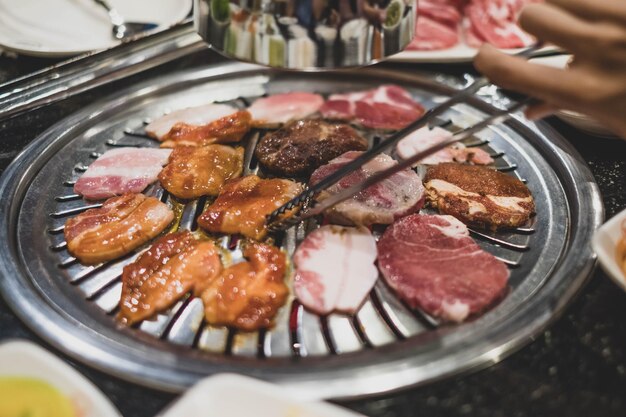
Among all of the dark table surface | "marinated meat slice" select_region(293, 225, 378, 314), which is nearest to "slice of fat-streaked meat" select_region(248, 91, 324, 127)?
"marinated meat slice" select_region(293, 225, 378, 314)

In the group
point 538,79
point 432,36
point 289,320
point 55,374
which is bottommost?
point 289,320

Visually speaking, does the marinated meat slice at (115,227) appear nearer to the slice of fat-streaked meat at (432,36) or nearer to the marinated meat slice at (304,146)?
the marinated meat slice at (304,146)

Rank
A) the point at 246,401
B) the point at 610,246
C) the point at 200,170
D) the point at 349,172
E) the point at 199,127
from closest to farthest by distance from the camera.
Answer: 1. the point at 246,401
2. the point at 610,246
3. the point at 349,172
4. the point at 200,170
5. the point at 199,127

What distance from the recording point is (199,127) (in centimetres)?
274

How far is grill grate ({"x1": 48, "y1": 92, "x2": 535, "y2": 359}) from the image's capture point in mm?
1862

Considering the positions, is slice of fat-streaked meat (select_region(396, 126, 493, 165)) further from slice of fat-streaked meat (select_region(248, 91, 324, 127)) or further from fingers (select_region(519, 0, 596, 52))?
fingers (select_region(519, 0, 596, 52))

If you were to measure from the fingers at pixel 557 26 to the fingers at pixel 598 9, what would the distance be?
0.01 meters

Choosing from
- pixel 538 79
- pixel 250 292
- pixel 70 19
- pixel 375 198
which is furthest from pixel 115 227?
pixel 70 19

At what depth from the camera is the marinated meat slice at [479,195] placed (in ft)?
7.39

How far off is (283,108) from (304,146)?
0.38 meters

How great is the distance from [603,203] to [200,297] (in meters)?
1.56

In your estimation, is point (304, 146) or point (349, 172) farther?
point (304, 146)

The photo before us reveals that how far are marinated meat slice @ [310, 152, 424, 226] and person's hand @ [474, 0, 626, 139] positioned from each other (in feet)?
2.70

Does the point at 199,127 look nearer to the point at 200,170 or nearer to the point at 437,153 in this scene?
the point at 200,170
